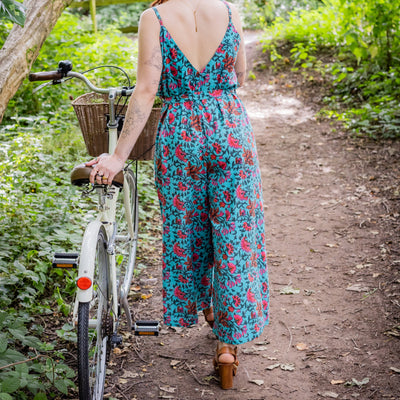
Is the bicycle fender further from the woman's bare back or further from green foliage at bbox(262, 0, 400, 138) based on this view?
green foliage at bbox(262, 0, 400, 138)

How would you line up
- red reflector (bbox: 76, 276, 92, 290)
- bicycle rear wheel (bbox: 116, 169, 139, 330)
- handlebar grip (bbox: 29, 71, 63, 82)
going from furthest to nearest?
bicycle rear wheel (bbox: 116, 169, 139, 330) < handlebar grip (bbox: 29, 71, 63, 82) < red reflector (bbox: 76, 276, 92, 290)

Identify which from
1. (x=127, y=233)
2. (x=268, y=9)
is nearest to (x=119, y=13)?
(x=268, y=9)

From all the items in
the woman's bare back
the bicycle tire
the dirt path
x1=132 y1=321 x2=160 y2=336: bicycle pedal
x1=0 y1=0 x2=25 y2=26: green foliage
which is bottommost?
the dirt path

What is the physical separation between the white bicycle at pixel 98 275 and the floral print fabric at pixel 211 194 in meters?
0.28

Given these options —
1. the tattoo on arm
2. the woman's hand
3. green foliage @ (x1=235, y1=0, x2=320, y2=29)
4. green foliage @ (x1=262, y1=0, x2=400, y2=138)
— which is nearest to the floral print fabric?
the tattoo on arm

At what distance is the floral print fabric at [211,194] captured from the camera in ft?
8.64

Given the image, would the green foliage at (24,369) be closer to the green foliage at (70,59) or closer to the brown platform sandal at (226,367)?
the brown platform sandal at (226,367)

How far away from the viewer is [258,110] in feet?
29.0

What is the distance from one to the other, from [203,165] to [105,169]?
1.71ft

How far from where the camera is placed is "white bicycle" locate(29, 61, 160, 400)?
2.33 meters

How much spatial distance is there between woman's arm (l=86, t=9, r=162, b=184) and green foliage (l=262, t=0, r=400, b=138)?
4895 mm

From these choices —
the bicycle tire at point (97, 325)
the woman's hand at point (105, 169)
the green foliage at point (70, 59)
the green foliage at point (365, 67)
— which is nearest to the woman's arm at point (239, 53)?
the woman's hand at point (105, 169)

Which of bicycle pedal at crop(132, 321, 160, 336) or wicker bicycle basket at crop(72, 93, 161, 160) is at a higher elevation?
wicker bicycle basket at crop(72, 93, 161, 160)

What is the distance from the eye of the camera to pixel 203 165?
270 centimetres
